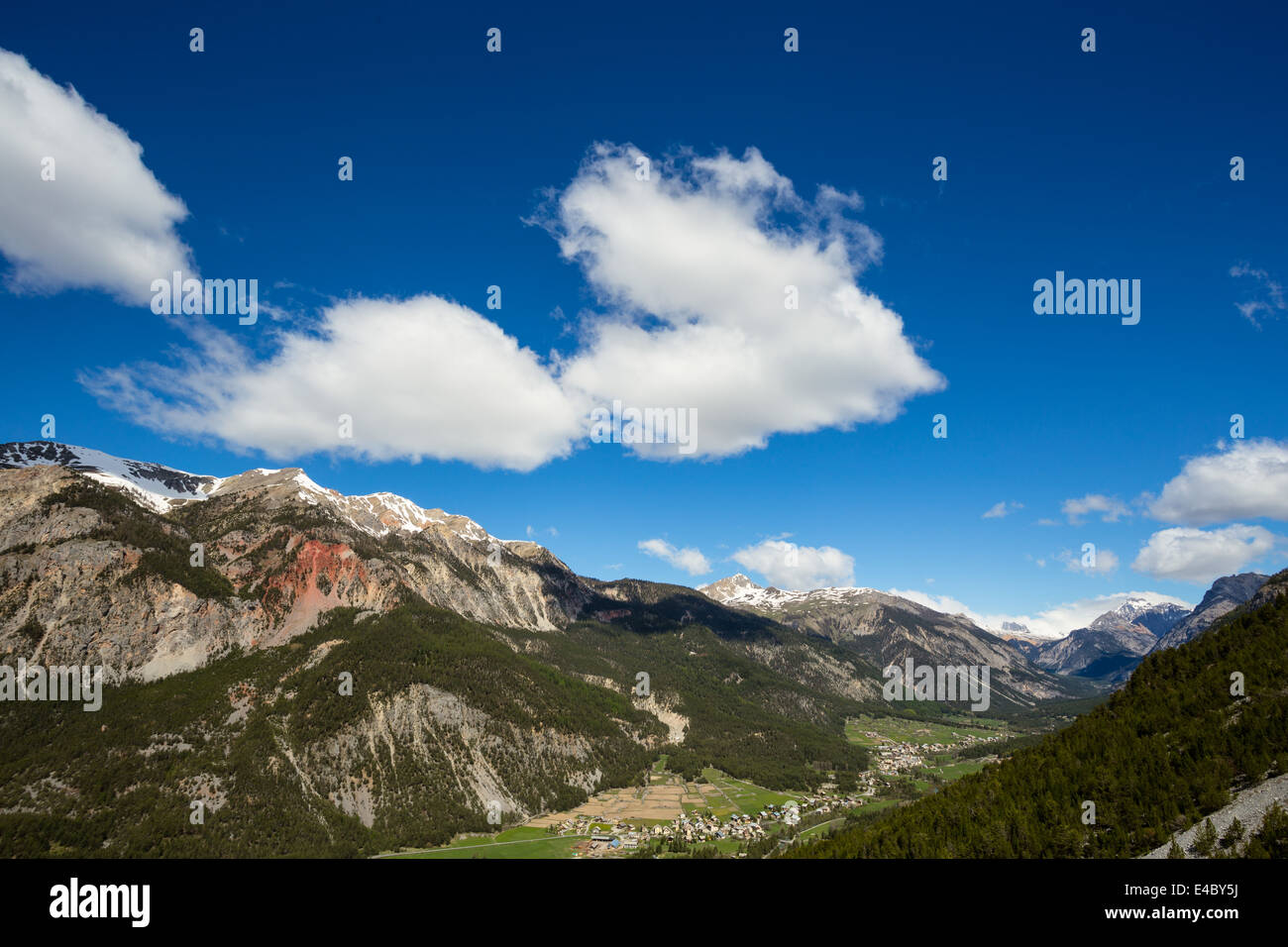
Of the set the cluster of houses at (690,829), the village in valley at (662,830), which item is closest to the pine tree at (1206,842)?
the village in valley at (662,830)

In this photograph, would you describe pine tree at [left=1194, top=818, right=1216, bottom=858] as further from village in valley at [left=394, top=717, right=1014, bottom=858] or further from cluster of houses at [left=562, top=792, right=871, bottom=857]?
cluster of houses at [left=562, top=792, right=871, bottom=857]

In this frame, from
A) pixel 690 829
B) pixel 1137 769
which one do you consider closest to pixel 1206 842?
pixel 1137 769

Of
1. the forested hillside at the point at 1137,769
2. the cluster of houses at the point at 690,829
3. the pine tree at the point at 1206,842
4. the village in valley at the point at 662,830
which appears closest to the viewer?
the pine tree at the point at 1206,842

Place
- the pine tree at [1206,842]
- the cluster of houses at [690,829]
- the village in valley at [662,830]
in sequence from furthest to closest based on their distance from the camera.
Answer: the cluster of houses at [690,829]
the village in valley at [662,830]
the pine tree at [1206,842]

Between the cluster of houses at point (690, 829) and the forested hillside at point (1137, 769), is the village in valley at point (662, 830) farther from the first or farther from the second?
the forested hillside at point (1137, 769)

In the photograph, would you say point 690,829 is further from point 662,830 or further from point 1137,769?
point 1137,769

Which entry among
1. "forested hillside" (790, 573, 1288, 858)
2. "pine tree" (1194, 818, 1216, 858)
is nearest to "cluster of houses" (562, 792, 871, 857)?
"forested hillside" (790, 573, 1288, 858)
